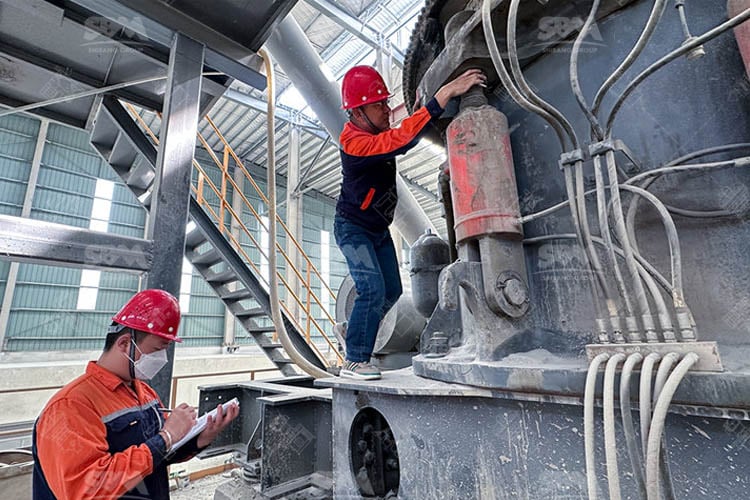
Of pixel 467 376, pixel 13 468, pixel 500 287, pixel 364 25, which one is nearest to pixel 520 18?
pixel 500 287

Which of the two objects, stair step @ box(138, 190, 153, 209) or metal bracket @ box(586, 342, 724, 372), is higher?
stair step @ box(138, 190, 153, 209)

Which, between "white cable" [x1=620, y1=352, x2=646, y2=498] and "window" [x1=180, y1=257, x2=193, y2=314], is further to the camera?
"window" [x1=180, y1=257, x2=193, y2=314]

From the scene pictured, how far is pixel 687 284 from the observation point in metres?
1.29

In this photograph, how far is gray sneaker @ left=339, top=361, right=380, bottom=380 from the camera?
198 cm

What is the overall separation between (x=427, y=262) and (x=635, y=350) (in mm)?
1750

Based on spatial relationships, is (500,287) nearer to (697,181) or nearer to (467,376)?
(467,376)

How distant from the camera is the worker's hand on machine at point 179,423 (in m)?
1.57

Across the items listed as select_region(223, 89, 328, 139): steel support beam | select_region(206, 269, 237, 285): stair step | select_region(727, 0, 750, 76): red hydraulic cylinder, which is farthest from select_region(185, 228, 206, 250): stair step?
select_region(223, 89, 328, 139): steel support beam

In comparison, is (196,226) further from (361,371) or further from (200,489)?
(200,489)

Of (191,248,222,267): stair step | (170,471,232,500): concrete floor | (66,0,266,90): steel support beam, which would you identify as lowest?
(170,471,232,500): concrete floor

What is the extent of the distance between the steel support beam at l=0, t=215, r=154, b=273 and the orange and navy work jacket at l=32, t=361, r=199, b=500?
25.0 inches

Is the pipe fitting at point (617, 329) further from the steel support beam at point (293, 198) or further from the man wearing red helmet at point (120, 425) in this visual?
the steel support beam at point (293, 198)

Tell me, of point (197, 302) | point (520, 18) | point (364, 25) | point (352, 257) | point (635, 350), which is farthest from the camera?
point (197, 302)

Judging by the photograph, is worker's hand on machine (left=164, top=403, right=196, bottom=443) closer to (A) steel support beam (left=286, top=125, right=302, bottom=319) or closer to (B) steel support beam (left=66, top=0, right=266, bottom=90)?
(B) steel support beam (left=66, top=0, right=266, bottom=90)
